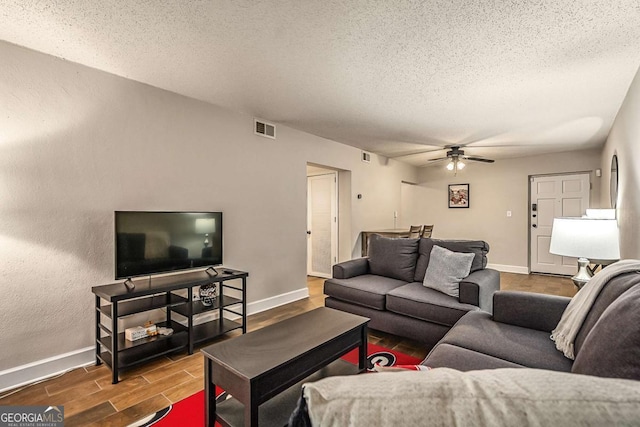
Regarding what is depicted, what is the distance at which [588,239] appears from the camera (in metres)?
2.22

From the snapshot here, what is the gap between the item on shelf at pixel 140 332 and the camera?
8.37 ft

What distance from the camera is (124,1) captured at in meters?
1.71

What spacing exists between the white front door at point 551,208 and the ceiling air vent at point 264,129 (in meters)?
5.21

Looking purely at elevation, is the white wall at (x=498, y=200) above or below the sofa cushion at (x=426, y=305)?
above

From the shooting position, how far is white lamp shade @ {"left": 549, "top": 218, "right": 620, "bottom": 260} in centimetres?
216

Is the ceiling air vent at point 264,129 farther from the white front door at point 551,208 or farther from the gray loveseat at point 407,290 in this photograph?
the white front door at point 551,208

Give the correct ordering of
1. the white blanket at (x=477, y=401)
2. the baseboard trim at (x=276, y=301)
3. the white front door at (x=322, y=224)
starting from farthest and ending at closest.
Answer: the white front door at (x=322, y=224)
the baseboard trim at (x=276, y=301)
the white blanket at (x=477, y=401)

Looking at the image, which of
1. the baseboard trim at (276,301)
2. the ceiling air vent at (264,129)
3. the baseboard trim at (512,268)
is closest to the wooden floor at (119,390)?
the baseboard trim at (276,301)

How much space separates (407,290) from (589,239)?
141 cm

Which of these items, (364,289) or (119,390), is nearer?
(119,390)

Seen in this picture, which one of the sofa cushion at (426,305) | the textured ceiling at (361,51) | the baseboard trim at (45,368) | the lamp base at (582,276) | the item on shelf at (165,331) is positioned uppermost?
the textured ceiling at (361,51)

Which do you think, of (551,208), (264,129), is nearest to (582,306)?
(264,129)

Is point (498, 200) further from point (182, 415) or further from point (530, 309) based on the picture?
point (182, 415)

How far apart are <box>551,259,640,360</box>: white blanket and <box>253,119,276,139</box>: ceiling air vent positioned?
3.32 meters
